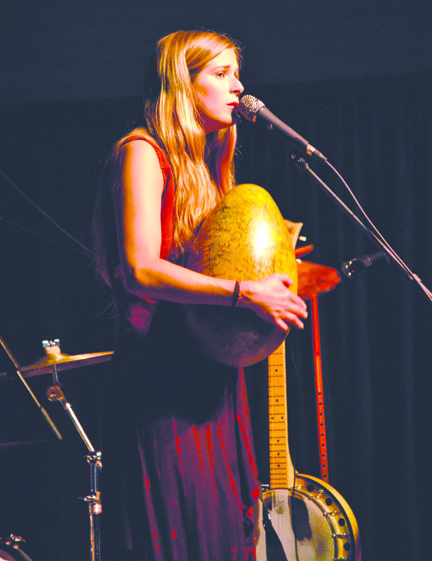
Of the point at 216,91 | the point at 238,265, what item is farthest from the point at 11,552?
the point at 216,91

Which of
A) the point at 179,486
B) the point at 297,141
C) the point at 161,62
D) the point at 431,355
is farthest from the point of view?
the point at 431,355

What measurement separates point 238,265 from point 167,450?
345 millimetres

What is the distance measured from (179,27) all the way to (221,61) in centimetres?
206

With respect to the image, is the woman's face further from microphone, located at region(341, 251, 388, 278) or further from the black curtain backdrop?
the black curtain backdrop

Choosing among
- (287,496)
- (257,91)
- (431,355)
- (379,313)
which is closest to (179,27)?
(257,91)

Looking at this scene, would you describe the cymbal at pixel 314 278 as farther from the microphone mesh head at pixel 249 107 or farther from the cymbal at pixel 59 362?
the cymbal at pixel 59 362

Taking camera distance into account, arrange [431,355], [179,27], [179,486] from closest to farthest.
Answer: [179,486] → [431,355] → [179,27]

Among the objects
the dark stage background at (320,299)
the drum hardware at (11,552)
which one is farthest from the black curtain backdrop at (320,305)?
the drum hardware at (11,552)

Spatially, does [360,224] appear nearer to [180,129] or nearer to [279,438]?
[180,129]

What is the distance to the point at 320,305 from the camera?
301 cm

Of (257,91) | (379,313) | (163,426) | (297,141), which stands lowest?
(163,426)

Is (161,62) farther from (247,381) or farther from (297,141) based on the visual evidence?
(247,381)

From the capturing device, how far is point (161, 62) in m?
1.28

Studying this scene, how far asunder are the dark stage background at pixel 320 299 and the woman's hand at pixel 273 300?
1.79 m
